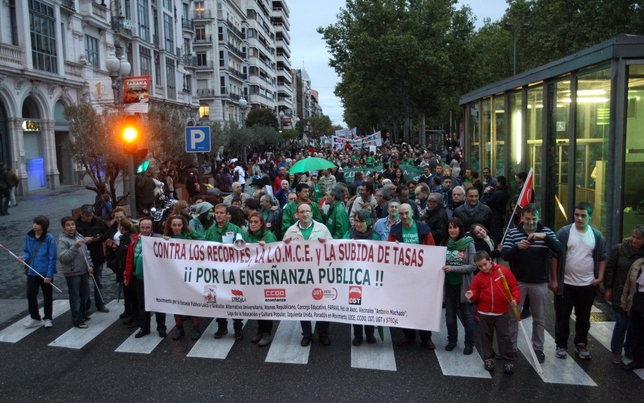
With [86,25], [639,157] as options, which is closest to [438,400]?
[639,157]

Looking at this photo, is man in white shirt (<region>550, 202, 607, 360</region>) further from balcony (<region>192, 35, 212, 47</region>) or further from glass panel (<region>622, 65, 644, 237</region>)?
balcony (<region>192, 35, 212, 47</region>)

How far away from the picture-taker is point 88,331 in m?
7.87

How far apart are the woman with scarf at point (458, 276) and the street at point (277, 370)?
10.6 inches

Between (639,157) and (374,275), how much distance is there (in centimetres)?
499

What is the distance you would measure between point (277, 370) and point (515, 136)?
9877 millimetres

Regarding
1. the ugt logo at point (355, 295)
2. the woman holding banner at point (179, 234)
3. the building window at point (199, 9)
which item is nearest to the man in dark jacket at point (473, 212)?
the ugt logo at point (355, 295)

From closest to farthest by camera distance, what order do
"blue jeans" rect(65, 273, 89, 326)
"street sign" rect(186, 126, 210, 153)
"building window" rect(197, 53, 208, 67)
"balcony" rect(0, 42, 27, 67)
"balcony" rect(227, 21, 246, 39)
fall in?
"blue jeans" rect(65, 273, 89, 326)
"street sign" rect(186, 126, 210, 153)
"balcony" rect(0, 42, 27, 67)
"building window" rect(197, 53, 208, 67)
"balcony" rect(227, 21, 246, 39)

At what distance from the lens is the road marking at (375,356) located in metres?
6.49

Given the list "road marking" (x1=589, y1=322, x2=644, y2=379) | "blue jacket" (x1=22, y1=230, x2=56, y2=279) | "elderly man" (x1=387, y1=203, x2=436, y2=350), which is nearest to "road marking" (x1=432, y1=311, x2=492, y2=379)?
"elderly man" (x1=387, y1=203, x2=436, y2=350)

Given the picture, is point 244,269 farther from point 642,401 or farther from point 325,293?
point 642,401

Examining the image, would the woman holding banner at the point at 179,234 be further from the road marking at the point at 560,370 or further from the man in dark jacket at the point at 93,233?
the road marking at the point at 560,370

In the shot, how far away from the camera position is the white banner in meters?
6.91

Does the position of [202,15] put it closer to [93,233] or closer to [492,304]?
[93,233]

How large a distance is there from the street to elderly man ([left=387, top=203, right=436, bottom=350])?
0.49ft
